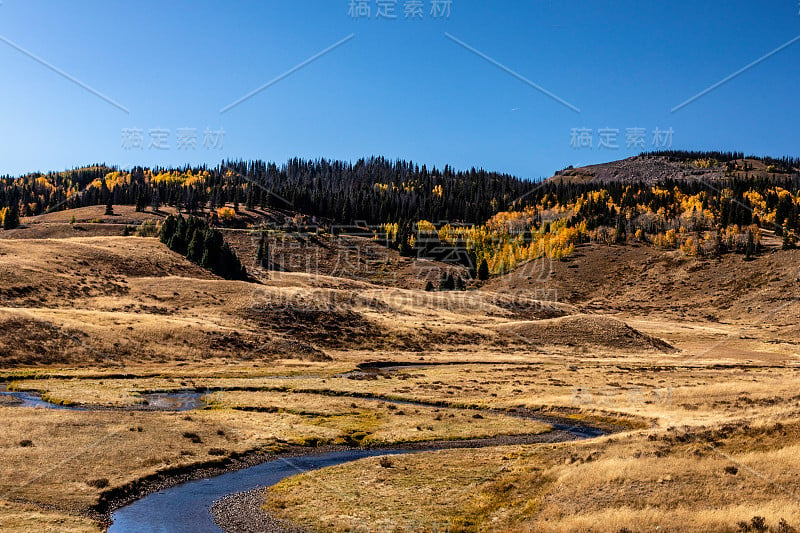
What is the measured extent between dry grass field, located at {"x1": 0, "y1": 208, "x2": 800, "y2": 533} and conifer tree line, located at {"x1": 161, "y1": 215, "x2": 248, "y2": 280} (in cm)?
667

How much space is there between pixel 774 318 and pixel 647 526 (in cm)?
18334

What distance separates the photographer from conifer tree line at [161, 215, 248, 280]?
475 ft

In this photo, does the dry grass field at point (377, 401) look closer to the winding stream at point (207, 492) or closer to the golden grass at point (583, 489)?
the golden grass at point (583, 489)

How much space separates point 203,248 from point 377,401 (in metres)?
102

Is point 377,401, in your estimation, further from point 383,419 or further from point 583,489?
point 583,489

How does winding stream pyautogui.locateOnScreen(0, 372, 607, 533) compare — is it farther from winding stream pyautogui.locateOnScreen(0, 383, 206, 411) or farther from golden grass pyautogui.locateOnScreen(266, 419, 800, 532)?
golden grass pyautogui.locateOnScreen(266, 419, 800, 532)

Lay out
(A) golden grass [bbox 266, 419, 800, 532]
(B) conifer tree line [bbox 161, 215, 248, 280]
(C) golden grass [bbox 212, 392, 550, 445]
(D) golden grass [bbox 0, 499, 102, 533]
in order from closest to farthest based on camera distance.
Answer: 1. (D) golden grass [bbox 0, 499, 102, 533]
2. (A) golden grass [bbox 266, 419, 800, 532]
3. (C) golden grass [bbox 212, 392, 550, 445]
4. (B) conifer tree line [bbox 161, 215, 248, 280]

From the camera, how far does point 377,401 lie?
58.7 metres

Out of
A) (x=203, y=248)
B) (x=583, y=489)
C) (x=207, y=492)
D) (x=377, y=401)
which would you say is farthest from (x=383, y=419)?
(x=203, y=248)

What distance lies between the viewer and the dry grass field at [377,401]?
995 inches

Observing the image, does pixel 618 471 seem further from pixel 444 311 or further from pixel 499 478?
pixel 444 311

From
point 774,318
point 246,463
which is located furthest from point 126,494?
point 774,318

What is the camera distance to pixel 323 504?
27609 millimetres

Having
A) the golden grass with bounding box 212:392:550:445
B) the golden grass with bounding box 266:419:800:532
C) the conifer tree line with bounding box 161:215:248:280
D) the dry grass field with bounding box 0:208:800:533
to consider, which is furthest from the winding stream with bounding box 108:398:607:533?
the conifer tree line with bounding box 161:215:248:280
